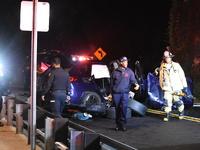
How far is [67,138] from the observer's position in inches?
247

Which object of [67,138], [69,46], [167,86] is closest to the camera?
[67,138]

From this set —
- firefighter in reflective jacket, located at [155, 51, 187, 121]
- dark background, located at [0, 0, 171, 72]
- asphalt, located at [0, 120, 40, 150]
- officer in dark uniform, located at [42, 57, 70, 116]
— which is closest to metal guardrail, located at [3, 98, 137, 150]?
asphalt, located at [0, 120, 40, 150]

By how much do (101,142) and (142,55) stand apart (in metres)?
24.1

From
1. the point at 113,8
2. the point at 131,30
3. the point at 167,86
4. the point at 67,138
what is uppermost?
the point at 113,8

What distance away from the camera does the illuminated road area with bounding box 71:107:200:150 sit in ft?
24.7

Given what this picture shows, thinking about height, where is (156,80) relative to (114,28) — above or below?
below

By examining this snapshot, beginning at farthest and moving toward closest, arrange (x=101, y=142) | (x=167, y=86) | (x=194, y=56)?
(x=194, y=56) < (x=167, y=86) < (x=101, y=142)

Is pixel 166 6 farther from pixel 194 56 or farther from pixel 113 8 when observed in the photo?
pixel 194 56

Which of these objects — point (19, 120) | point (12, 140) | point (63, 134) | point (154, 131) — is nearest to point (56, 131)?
point (63, 134)

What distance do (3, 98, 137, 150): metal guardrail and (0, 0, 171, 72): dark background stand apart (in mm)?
17687

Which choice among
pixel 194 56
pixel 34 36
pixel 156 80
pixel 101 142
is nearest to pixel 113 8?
pixel 194 56

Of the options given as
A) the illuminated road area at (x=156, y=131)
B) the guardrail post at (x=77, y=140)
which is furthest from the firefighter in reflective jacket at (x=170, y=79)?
the guardrail post at (x=77, y=140)

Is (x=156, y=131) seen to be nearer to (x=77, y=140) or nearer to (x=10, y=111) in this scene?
(x=10, y=111)

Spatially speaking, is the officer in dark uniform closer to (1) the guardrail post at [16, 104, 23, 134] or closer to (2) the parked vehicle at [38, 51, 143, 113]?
(1) the guardrail post at [16, 104, 23, 134]
